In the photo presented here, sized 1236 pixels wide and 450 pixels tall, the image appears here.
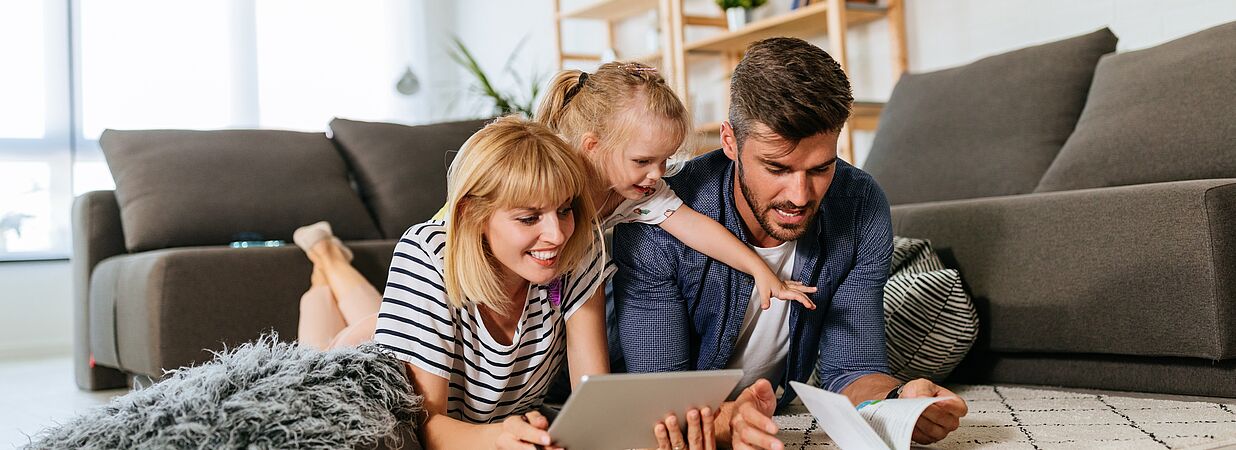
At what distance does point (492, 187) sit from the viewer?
4.52 feet

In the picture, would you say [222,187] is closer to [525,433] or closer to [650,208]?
[650,208]

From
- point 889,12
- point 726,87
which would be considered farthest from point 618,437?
point 726,87

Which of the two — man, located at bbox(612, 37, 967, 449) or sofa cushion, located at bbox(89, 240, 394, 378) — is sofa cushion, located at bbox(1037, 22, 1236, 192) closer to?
man, located at bbox(612, 37, 967, 449)

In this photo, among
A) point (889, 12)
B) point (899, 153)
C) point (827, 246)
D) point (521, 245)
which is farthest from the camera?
point (889, 12)

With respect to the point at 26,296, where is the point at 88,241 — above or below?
above

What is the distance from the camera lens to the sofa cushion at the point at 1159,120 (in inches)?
80.0

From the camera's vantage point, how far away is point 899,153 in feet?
9.15

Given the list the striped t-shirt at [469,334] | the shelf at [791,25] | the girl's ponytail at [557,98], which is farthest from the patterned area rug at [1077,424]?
the shelf at [791,25]

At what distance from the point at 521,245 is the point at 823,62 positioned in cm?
53

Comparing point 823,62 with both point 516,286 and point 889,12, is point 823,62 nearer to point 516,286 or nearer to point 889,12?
point 516,286

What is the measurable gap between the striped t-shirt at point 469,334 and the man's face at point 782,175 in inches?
10.5

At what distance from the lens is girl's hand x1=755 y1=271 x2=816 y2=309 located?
4.91 ft

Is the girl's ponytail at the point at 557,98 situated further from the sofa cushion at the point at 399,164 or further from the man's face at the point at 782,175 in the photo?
the sofa cushion at the point at 399,164

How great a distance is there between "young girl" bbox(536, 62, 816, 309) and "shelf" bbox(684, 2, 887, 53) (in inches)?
76.0
